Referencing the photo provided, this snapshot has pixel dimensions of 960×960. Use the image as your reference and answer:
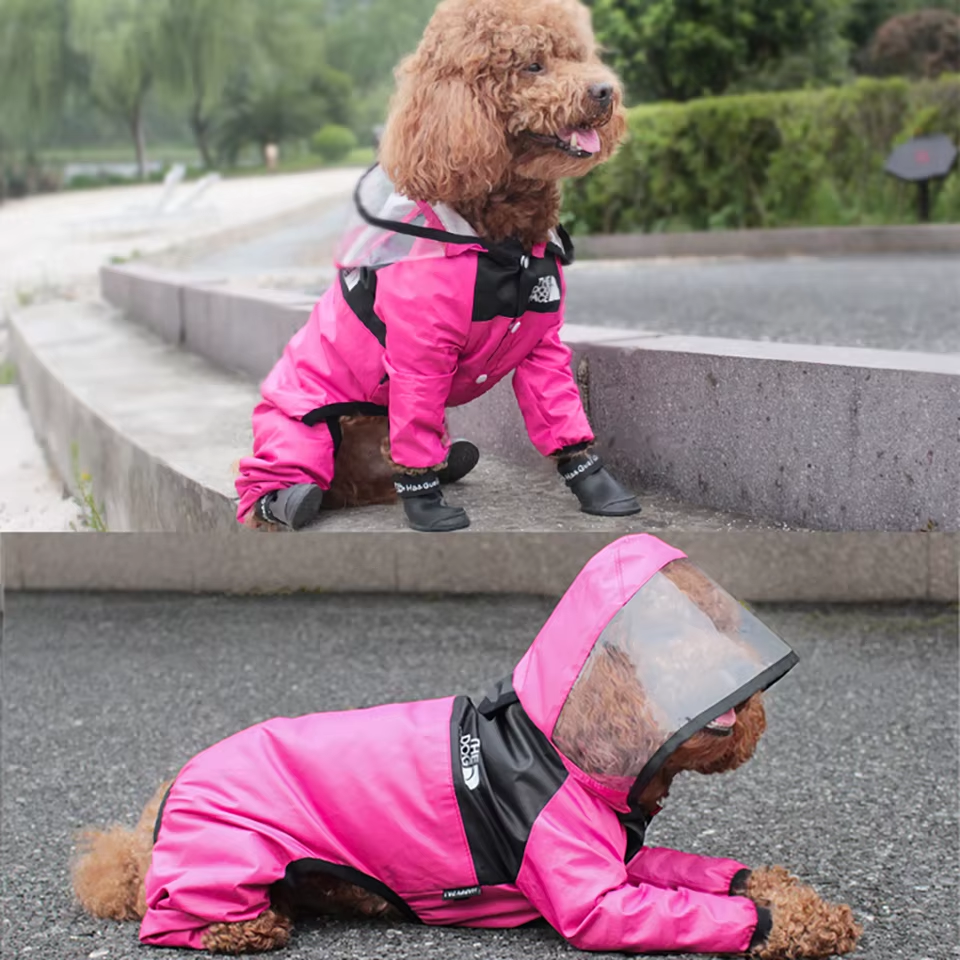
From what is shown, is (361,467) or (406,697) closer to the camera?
(361,467)

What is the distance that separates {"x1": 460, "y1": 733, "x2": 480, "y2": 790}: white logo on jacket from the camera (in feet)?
10.5

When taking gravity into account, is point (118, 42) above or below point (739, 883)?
above

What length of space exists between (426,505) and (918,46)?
12121 mm

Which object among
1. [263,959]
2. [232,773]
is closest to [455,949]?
[263,959]

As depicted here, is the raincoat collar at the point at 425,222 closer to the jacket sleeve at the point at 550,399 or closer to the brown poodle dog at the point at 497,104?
the brown poodle dog at the point at 497,104

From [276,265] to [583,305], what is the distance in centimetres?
320

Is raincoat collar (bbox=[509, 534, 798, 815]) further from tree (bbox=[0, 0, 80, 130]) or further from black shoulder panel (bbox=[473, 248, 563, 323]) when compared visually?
tree (bbox=[0, 0, 80, 130])

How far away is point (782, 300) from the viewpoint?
793 cm

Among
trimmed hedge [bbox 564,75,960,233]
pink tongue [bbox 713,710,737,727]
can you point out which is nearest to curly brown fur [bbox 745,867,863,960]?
pink tongue [bbox 713,710,737,727]

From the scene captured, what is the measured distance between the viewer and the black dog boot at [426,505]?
2.76 metres

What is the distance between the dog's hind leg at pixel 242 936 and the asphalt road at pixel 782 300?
A: 3.59 meters

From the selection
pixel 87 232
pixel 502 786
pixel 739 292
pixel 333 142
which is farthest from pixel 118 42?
pixel 739 292

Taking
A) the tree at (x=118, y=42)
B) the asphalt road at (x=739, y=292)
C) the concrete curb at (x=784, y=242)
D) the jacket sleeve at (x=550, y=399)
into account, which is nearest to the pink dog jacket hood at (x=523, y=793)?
the jacket sleeve at (x=550, y=399)

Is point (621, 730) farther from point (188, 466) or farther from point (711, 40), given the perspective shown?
point (711, 40)
